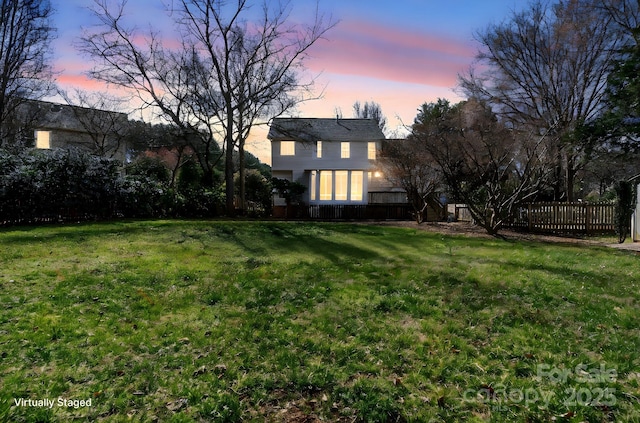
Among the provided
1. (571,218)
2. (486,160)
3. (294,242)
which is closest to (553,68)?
(486,160)

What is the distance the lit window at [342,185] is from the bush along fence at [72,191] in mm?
13829

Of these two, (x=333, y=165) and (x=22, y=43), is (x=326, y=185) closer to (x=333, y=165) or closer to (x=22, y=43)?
(x=333, y=165)

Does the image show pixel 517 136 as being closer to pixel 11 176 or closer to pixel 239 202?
pixel 239 202

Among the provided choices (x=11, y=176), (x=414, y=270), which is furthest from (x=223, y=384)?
(x=11, y=176)

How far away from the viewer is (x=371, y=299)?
5.58m

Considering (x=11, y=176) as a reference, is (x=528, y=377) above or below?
below

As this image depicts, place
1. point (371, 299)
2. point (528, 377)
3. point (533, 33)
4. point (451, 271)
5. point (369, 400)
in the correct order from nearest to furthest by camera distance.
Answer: point (369, 400) → point (528, 377) → point (371, 299) → point (451, 271) → point (533, 33)

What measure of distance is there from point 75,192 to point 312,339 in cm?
1338

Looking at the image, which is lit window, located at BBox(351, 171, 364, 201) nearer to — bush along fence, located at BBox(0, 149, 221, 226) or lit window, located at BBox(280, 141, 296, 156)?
lit window, located at BBox(280, 141, 296, 156)

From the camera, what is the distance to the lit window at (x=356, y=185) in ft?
94.2

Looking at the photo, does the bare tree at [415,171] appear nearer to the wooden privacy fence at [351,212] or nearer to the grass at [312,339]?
the wooden privacy fence at [351,212]

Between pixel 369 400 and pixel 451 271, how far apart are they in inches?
186

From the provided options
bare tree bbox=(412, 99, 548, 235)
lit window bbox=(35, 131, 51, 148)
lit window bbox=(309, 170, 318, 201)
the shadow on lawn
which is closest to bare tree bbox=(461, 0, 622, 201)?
bare tree bbox=(412, 99, 548, 235)

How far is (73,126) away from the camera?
3125cm
